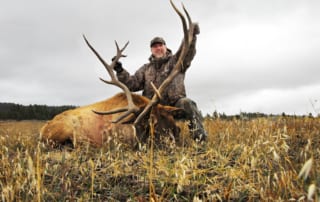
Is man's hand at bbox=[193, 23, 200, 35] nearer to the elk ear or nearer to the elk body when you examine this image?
the elk body

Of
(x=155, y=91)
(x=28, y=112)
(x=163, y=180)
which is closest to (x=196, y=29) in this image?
(x=155, y=91)

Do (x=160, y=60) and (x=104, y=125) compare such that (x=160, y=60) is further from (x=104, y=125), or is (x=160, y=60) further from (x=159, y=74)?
(x=104, y=125)

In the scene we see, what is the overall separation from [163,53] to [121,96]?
3.82 ft

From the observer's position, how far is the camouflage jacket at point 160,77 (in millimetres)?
6598

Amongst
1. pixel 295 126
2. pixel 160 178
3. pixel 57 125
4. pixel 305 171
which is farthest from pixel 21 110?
pixel 305 171

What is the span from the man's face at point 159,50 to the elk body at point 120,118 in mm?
596

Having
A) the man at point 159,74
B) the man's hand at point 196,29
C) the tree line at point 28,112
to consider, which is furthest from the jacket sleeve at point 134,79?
the tree line at point 28,112

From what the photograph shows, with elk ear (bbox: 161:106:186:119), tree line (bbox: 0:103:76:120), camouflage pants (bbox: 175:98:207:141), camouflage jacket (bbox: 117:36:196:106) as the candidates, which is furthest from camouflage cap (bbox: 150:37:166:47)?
tree line (bbox: 0:103:76:120)

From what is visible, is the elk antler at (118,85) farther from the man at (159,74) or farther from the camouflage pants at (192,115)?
the camouflage pants at (192,115)

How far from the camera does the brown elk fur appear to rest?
5679mm

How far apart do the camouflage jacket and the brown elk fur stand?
15.5 inches

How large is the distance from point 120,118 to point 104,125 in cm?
95

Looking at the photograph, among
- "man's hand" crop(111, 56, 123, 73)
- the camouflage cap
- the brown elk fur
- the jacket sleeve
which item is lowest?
the brown elk fur

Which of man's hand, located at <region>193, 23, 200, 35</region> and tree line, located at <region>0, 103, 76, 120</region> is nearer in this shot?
man's hand, located at <region>193, 23, 200, 35</region>
